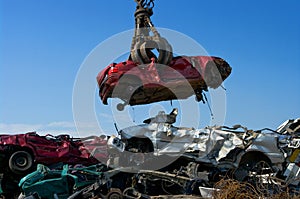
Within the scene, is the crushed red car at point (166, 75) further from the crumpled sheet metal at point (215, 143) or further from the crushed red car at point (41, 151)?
the crushed red car at point (41, 151)

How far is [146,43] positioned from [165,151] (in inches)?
108

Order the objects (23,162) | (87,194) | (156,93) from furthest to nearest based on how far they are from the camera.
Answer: (23,162) → (156,93) → (87,194)

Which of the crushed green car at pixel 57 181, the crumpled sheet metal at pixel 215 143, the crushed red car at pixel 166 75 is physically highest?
the crushed red car at pixel 166 75

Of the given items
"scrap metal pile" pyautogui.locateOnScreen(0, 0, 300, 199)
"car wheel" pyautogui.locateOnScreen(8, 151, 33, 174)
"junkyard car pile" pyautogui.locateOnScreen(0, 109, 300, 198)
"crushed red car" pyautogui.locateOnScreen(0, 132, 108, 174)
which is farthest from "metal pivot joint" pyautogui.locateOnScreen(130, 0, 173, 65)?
"car wheel" pyautogui.locateOnScreen(8, 151, 33, 174)

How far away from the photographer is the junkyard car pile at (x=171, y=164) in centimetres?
903

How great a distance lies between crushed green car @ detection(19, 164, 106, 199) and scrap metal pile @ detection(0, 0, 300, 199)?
0.02 meters

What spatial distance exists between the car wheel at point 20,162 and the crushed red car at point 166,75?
3.82 metres

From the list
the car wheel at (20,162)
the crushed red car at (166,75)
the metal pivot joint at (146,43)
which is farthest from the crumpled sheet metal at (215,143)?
the car wheel at (20,162)

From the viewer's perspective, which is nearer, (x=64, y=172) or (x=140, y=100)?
(x=64, y=172)

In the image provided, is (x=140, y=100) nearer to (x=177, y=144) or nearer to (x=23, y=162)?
(x=177, y=144)

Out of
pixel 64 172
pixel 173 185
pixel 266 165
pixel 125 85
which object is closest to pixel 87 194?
pixel 64 172

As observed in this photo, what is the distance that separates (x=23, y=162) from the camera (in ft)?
39.2

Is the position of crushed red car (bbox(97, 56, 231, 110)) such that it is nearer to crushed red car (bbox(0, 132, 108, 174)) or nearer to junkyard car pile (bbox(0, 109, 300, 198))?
junkyard car pile (bbox(0, 109, 300, 198))

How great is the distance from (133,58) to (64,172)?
9.60 ft
